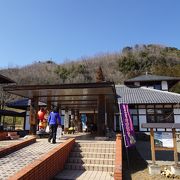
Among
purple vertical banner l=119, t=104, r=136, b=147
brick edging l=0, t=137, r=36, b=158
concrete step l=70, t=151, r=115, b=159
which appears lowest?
concrete step l=70, t=151, r=115, b=159

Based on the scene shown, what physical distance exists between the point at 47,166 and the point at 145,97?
17.4 metres

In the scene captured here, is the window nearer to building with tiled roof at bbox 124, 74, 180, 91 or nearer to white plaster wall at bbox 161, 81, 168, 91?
white plaster wall at bbox 161, 81, 168, 91

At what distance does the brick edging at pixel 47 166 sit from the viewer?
4.94 metres

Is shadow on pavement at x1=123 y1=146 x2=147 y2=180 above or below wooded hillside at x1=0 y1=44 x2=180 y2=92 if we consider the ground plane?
below

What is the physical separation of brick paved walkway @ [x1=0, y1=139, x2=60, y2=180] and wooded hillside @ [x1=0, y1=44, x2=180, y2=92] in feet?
140

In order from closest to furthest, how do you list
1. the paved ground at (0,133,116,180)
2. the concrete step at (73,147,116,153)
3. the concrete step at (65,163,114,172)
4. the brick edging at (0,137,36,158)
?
the paved ground at (0,133,116,180) → the brick edging at (0,137,36,158) → the concrete step at (65,163,114,172) → the concrete step at (73,147,116,153)

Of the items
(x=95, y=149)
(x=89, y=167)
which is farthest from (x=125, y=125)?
(x=89, y=167)

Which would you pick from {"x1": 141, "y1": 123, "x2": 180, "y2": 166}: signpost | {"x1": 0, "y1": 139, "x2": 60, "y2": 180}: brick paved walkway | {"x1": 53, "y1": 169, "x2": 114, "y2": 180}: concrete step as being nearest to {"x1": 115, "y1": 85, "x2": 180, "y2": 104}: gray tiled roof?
{"x1": 141, "y1": 123, "x2": 180, "y2": 166}: signpost

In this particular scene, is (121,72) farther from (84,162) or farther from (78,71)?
(84,162)

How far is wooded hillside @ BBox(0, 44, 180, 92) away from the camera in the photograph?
173ft

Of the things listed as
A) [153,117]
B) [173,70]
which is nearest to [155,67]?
[173,70]

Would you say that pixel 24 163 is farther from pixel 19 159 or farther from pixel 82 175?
pixel 82 175

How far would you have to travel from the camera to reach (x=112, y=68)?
59562 millimetres

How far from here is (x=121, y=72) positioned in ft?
178
